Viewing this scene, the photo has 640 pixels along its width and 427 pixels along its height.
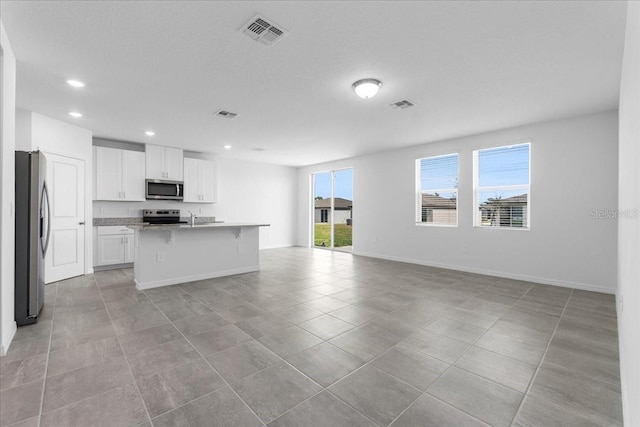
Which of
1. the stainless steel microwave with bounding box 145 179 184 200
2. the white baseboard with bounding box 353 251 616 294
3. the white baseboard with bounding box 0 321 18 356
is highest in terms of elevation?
the stainless steel microwave with bounding box 145 179 184 200

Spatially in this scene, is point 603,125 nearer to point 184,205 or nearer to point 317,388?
point 317,388

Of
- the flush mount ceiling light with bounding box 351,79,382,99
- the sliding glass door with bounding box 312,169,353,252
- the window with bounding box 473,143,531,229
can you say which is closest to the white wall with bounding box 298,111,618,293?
the window with bounding box 473,143,531,229

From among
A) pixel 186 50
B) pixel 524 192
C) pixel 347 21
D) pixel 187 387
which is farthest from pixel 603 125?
pixel 187 387

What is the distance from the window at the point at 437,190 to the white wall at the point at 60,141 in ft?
20.5

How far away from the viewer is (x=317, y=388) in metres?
1.87

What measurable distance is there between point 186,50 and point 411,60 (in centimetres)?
205

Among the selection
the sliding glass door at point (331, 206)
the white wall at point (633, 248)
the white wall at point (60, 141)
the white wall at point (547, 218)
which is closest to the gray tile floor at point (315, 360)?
the white wall at point (633, 248)

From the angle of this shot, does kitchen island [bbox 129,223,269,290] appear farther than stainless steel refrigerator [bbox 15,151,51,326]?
Yes

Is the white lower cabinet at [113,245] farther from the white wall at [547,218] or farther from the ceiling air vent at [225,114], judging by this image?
the white wall at [547,218]

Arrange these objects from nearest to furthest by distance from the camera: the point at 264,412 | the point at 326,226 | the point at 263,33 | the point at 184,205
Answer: the point at 264,412 → the point at 263,33 → the point at 184,205 → the point at 326,226

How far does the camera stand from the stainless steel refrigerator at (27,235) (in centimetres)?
280

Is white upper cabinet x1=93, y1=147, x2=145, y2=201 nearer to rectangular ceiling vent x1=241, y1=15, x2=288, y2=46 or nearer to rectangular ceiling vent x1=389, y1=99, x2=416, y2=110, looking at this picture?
rectangular ceiling vent x1=241, y1=15, x2=288, y2=46

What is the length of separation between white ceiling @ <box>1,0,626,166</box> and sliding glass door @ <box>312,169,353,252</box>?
3.59 metres

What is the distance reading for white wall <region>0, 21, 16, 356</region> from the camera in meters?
2.23
